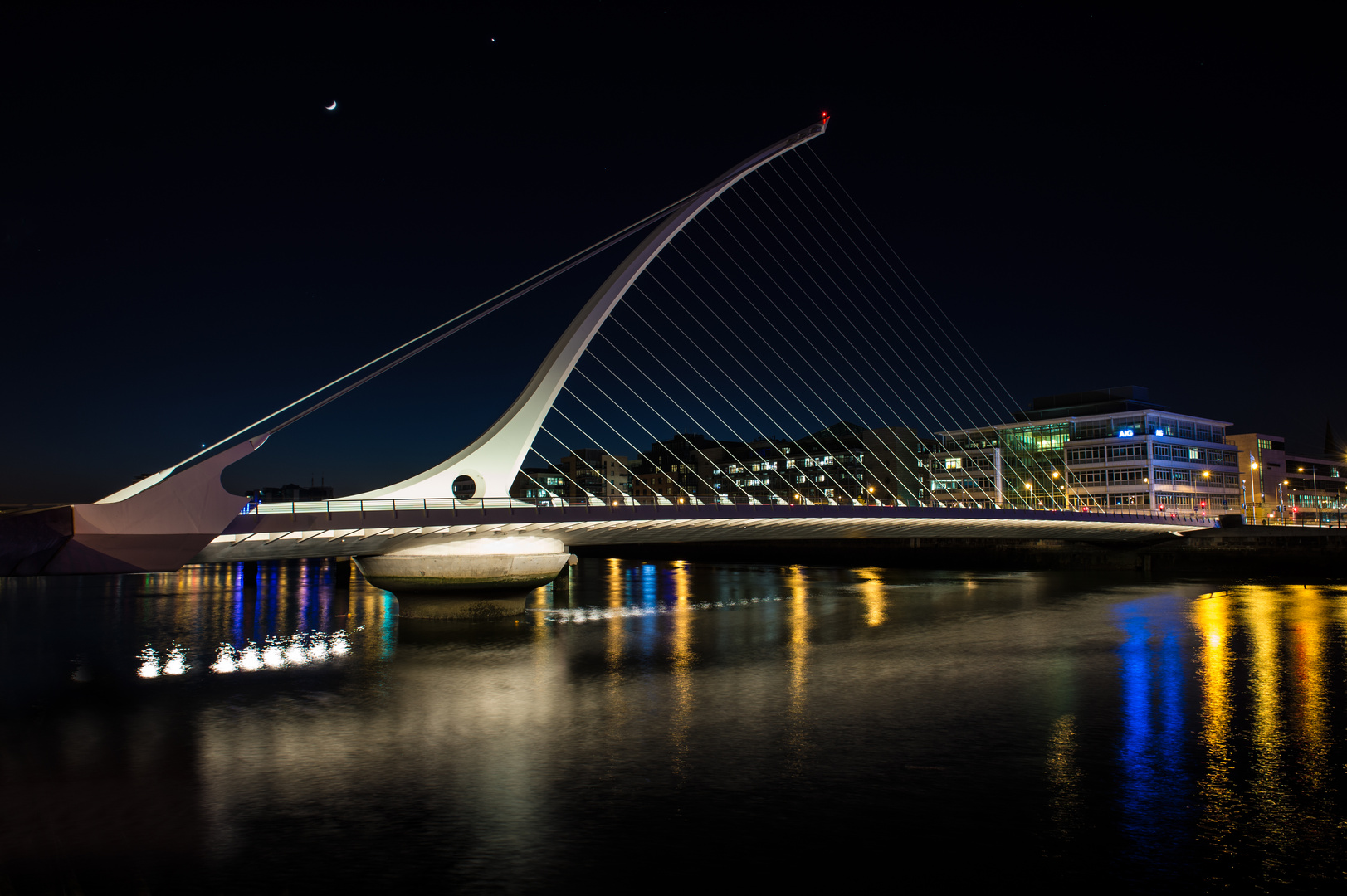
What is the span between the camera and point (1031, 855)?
26.9 feet

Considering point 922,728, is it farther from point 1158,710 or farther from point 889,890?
point 889,890

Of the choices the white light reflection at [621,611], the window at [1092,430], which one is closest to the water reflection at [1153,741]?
the white light reflection at [621,611]

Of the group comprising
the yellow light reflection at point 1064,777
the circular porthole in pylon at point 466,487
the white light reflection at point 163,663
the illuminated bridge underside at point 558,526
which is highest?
the circular porthole in pylon at point 466,487

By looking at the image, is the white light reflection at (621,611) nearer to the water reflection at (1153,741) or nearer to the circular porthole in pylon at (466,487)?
the circular porthole in pylon at (466,487)

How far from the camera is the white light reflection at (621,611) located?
3000 centimetres

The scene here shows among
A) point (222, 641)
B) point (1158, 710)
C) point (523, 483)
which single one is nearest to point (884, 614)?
point (1158, 710)

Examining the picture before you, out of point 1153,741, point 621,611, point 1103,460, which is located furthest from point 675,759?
point 1103,460

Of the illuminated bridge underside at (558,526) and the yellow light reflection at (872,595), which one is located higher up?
the illuminated bridge underside at (558,526)

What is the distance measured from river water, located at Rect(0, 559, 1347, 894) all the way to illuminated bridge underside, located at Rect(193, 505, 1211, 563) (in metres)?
2.65

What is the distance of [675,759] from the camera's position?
11703 millimetres

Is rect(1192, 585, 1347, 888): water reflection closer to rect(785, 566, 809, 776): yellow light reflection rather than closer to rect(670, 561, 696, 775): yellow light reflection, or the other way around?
rect(785, 566, 809, 776): yellow light reflection

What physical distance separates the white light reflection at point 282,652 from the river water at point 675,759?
0.16m

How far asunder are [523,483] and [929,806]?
120351 mm

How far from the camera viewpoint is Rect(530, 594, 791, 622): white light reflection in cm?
3000
